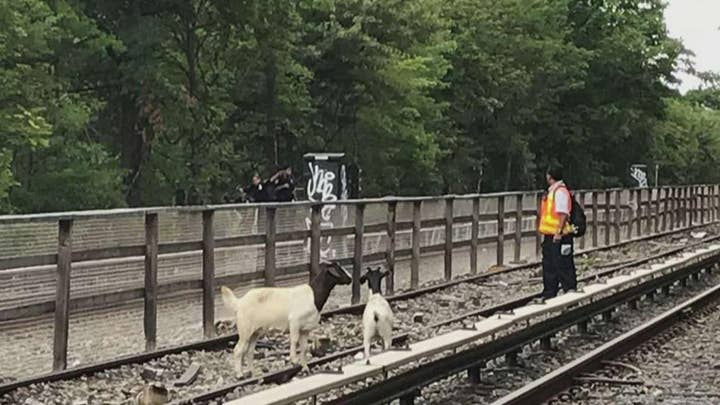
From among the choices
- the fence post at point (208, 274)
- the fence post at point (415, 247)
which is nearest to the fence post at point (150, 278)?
the fence post at point (208, 274)

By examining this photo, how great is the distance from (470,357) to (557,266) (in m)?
5.76

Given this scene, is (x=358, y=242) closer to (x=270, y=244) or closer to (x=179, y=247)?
(x=270, y=244)

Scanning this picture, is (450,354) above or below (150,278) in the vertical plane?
below

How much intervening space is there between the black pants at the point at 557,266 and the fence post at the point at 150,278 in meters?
5.91

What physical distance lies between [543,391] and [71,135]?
2130 centimetres

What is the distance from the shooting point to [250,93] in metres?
33.1

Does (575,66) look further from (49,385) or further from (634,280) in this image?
(49,385)

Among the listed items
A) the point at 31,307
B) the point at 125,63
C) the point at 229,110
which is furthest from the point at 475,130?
the point at 31,307

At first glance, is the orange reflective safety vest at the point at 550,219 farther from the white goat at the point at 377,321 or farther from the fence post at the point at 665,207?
the fence post at the point at 665,207

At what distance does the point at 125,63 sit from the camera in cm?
2978

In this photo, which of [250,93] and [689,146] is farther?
[689,146]

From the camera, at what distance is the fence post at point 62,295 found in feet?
33.5

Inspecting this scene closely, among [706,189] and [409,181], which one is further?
[706,189]

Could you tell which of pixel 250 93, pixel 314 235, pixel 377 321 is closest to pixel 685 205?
pixel 250 93
